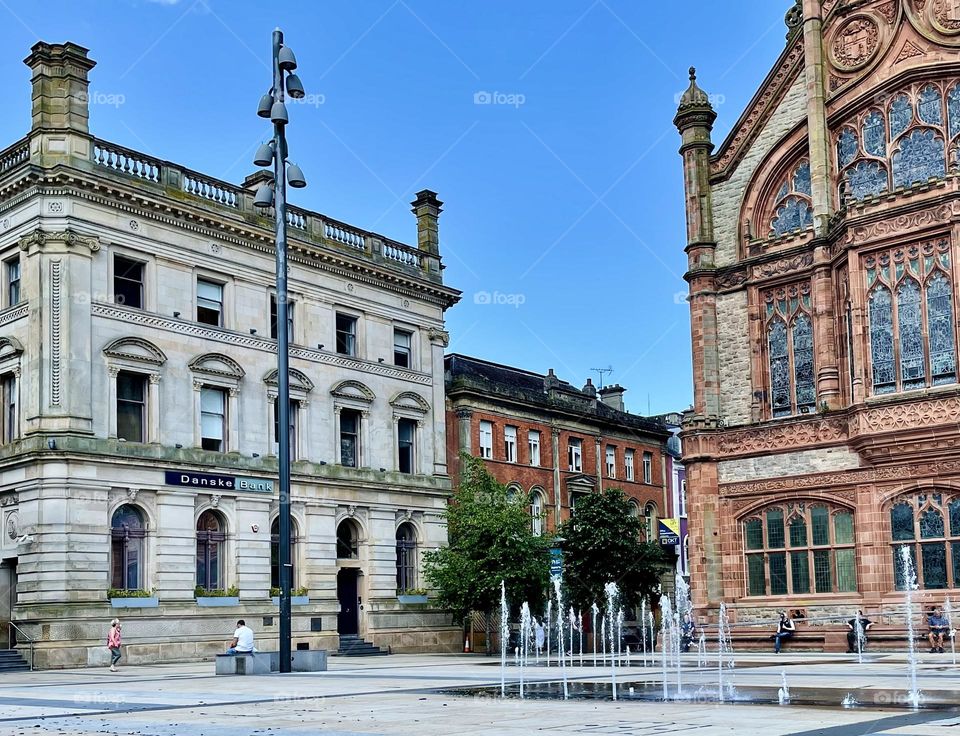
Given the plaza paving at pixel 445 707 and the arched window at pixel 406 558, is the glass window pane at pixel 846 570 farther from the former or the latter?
the arched window at pixel 406 558

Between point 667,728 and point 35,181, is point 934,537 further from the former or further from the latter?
point 35,181

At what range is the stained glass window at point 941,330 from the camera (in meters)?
35.7

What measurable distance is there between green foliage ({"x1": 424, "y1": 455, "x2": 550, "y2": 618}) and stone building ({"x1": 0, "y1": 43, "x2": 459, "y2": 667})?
2828 mm

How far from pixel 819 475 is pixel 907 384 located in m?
4.18

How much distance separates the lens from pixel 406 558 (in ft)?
166

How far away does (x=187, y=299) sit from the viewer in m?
43.1

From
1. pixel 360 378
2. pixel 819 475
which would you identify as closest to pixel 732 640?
pixel 819 475

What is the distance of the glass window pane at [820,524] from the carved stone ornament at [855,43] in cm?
1404

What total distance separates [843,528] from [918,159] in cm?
1149

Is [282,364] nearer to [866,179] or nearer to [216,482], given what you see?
[216,482]

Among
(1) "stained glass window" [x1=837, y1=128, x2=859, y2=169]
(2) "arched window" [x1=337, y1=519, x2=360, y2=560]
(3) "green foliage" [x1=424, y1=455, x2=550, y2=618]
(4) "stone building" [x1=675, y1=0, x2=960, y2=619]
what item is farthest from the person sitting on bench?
(2) "arched window" [x1=337, y1=519, x2=360, y2=560]

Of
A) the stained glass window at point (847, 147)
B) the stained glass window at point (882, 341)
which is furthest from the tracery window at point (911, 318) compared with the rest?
the stained glass window at point (847, 147)

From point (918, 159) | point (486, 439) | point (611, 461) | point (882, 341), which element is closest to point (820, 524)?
point (882, 341)

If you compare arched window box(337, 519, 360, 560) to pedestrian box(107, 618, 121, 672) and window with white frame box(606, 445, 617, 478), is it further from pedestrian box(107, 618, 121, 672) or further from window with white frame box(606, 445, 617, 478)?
window with white frame box(606, 445, 617, 478)
